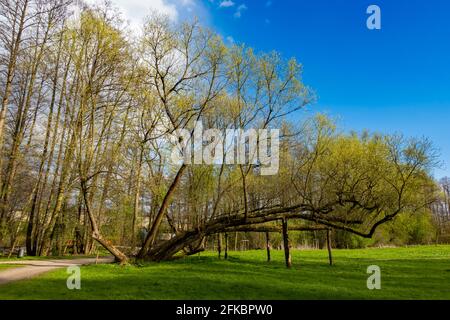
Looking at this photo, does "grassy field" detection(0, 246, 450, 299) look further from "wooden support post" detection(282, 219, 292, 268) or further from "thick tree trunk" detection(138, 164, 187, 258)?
"thick tree trunk" detection(138, 164, 187, 258)

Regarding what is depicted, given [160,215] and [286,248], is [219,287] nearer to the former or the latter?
[286,248]

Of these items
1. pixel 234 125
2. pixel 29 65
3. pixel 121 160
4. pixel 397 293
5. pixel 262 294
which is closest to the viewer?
pixel 262 294

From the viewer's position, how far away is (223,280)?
12.6 metres

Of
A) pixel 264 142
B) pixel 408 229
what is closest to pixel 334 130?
pixel 264 142

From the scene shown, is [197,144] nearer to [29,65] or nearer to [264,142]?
[264,142]

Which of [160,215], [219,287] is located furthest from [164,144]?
[219,287]

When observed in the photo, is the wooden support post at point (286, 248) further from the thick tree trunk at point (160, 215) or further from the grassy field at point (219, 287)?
the thick tree trunk at point (160, 215)

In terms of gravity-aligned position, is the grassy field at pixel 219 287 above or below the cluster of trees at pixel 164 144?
below

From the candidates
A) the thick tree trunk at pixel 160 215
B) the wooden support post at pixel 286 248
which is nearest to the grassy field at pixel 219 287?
the wooden support post at pixel 286 248

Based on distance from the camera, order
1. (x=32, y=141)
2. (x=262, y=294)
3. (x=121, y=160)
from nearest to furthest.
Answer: (x=262, y=294) < (x=121, y=160) < (x=32, y=141)

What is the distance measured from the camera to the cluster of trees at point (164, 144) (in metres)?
17.6

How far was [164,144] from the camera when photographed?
20.4 m

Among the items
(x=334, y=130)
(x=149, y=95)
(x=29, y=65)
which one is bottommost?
(x=334, y=130)

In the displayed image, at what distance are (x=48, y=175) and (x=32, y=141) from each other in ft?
8.69
